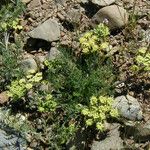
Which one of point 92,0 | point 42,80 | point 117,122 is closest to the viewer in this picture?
point 117,122

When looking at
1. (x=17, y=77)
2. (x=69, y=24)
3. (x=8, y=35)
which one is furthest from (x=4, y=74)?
(x=69, y=24)

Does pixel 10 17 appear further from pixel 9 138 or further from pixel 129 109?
pixel 129 109

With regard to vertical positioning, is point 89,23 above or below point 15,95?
above

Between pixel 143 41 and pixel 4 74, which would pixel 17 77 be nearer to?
pixel 4 74

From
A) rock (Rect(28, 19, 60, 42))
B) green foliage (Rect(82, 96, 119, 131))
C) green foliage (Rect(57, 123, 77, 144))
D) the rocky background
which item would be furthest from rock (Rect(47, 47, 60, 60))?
green foliage (Rect(57, 123, 77, 144))

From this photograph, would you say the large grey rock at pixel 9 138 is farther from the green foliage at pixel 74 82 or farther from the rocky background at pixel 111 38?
the green foliage at pixel 74 82

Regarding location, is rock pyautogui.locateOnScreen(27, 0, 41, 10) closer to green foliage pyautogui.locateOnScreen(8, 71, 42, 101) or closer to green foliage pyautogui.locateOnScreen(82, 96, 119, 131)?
green foliage pyautogui.locateOnScreen(8, 71, 42, 101)
